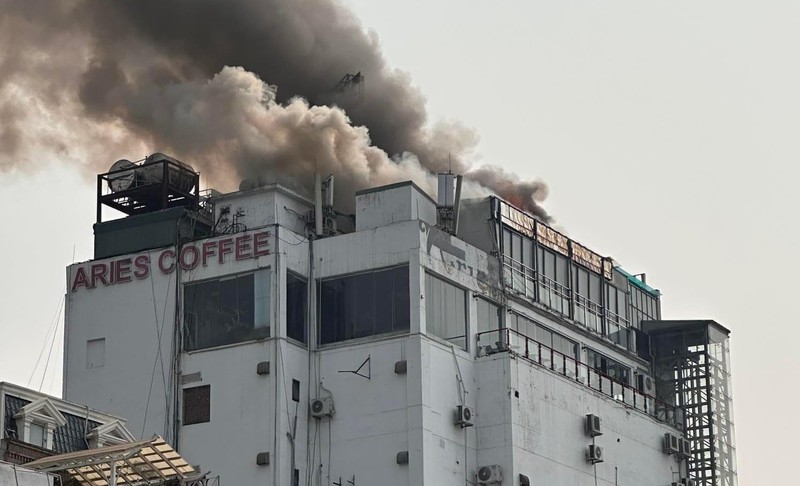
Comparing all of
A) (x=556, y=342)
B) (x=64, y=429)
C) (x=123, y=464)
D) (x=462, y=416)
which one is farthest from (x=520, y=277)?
(x=123, y=464)

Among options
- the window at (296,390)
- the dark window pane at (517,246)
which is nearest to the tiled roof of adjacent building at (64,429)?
the window at (296,390)

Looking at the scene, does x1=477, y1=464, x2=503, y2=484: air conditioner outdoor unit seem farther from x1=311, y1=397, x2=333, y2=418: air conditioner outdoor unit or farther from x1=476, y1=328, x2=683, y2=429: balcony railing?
x1=311, y1=397, x2=333, y2=418: air conditioner outdoor unit

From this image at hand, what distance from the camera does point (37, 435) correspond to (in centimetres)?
6875

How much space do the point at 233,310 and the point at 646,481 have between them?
74.8ft

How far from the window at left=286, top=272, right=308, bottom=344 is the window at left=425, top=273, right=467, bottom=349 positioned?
535cm

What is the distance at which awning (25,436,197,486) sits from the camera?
211 ft

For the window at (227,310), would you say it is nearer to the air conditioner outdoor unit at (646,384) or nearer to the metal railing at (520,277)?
the metal railing at (520,277)

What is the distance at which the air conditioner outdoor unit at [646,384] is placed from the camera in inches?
3858

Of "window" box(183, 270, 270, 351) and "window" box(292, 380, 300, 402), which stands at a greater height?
"window" box(183, 270, 270, 351)

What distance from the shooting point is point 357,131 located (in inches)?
3642

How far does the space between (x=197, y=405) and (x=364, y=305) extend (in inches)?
327

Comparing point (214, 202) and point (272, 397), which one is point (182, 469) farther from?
point (214, 202)

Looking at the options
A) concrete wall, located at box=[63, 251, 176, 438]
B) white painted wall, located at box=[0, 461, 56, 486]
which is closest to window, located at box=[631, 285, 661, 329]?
concrete wall, located at box=[63, 251, 176, 438]

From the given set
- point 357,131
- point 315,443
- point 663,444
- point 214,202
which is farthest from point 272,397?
Result: point 663,444
